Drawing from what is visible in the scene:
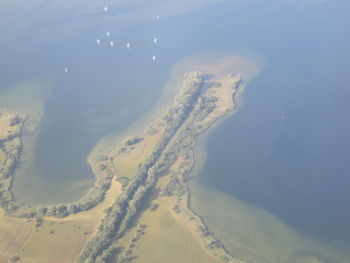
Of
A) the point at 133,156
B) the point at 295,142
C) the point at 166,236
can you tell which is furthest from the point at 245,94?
the point at 166,236

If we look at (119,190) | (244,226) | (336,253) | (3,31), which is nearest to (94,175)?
(119,190)

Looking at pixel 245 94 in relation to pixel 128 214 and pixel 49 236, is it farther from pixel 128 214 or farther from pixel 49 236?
pixel 49 236

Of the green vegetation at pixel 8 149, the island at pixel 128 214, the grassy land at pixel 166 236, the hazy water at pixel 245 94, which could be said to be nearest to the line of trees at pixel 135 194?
the island at pixel 128 214

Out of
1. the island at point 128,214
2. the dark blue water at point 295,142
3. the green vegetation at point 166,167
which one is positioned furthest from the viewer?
the dark blue water at point 295,142

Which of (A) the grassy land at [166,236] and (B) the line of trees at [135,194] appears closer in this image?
(A) the grassy land at [166,236]

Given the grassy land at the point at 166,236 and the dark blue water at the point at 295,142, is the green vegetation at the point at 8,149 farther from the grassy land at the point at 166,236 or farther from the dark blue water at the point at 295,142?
the dark blue water at the point at 295,142

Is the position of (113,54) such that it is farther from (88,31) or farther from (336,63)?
(336,63)

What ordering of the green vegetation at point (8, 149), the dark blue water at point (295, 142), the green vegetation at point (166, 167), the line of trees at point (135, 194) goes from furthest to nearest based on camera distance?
the green vegetation at point (8, 149), the dark blue water at point (295, 142), the green vegetation at point (166, 167), the line of trees at point (135, 194)
